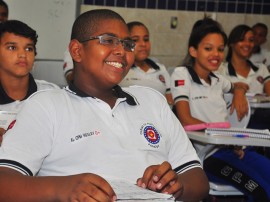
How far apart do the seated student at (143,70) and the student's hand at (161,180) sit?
9.30 feet

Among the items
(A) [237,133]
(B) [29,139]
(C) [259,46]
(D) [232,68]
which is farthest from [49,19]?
(B) [29,139]

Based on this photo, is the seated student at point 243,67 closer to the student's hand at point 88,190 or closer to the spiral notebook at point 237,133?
the spiral notebook at point 237,133

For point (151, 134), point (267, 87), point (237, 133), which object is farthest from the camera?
point (267, 87)

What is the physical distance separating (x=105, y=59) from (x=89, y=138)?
0.30 metres

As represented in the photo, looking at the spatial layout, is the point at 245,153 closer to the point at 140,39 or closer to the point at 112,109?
the point at 112,109

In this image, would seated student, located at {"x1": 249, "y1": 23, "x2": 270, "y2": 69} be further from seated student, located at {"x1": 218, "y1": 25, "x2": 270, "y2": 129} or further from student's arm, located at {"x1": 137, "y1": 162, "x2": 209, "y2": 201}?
student's arm, located at {"x1": 137, "y1": 162, "x2": 209, "y2": 201}

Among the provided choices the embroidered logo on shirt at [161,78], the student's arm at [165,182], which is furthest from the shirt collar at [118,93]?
the embroidered logo on shirt at [161,78]

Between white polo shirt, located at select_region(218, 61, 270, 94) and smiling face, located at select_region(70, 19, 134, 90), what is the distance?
317 centimetres

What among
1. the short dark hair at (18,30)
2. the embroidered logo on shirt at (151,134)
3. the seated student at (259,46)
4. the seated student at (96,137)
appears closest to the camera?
the seated student at (96,137)

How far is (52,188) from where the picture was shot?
1476 millimetres

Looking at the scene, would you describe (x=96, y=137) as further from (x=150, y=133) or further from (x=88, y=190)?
(x=88, y=190)

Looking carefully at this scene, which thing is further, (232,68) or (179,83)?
(232,68)

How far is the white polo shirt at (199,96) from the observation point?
3742 mm

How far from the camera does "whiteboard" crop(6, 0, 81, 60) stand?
557 cm
